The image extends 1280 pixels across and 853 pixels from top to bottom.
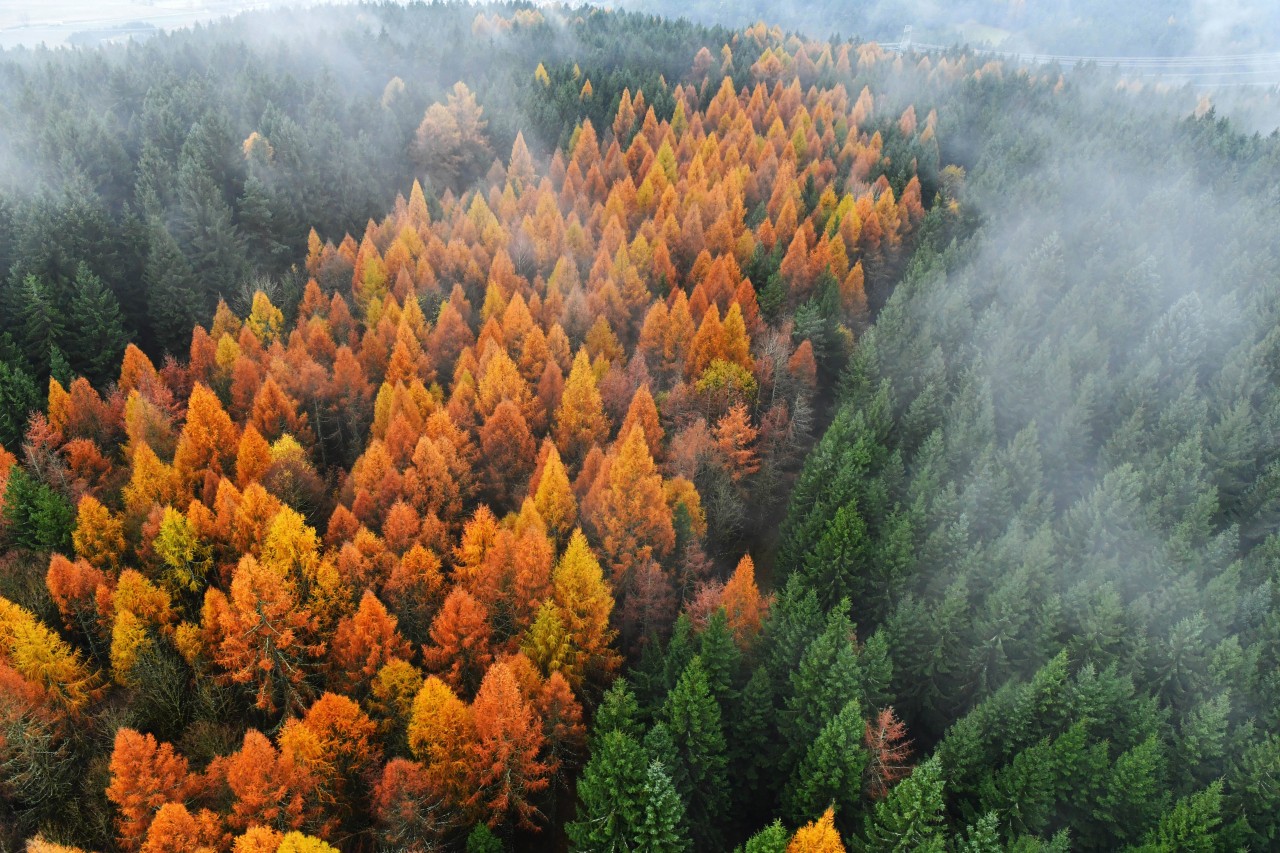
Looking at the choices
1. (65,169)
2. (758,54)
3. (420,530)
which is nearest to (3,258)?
(65,169)

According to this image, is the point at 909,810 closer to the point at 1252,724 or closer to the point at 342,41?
the point at 1252,724

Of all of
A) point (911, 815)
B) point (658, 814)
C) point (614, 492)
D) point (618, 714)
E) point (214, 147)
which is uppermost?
point (214, 147)

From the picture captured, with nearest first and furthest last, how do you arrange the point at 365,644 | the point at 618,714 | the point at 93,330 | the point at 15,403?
the point at 618,714 → the point at 365,644 → the point at 15,403 → the point at 93,330

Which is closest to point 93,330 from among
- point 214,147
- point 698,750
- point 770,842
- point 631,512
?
point 214,147

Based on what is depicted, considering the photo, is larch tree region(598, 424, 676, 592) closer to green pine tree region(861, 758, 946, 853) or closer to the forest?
the forest

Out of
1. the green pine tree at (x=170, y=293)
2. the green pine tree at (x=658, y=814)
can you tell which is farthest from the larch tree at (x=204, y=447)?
the green pine tree at (x=658, y=814)

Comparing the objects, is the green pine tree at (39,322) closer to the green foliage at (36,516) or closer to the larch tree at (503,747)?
the green foliage at (36,516)

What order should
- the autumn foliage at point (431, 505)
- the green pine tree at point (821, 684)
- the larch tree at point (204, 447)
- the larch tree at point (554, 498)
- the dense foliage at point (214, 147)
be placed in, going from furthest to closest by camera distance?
the dense foliage at point (214, 147), the larch tree at point (204, 447), the larch tree at point (554, 498), the autumn foliage at point (431, 505), the green pine tree at point (821, 684)

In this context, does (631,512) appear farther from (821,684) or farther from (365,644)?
(365,644)

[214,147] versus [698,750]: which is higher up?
[214,147]
